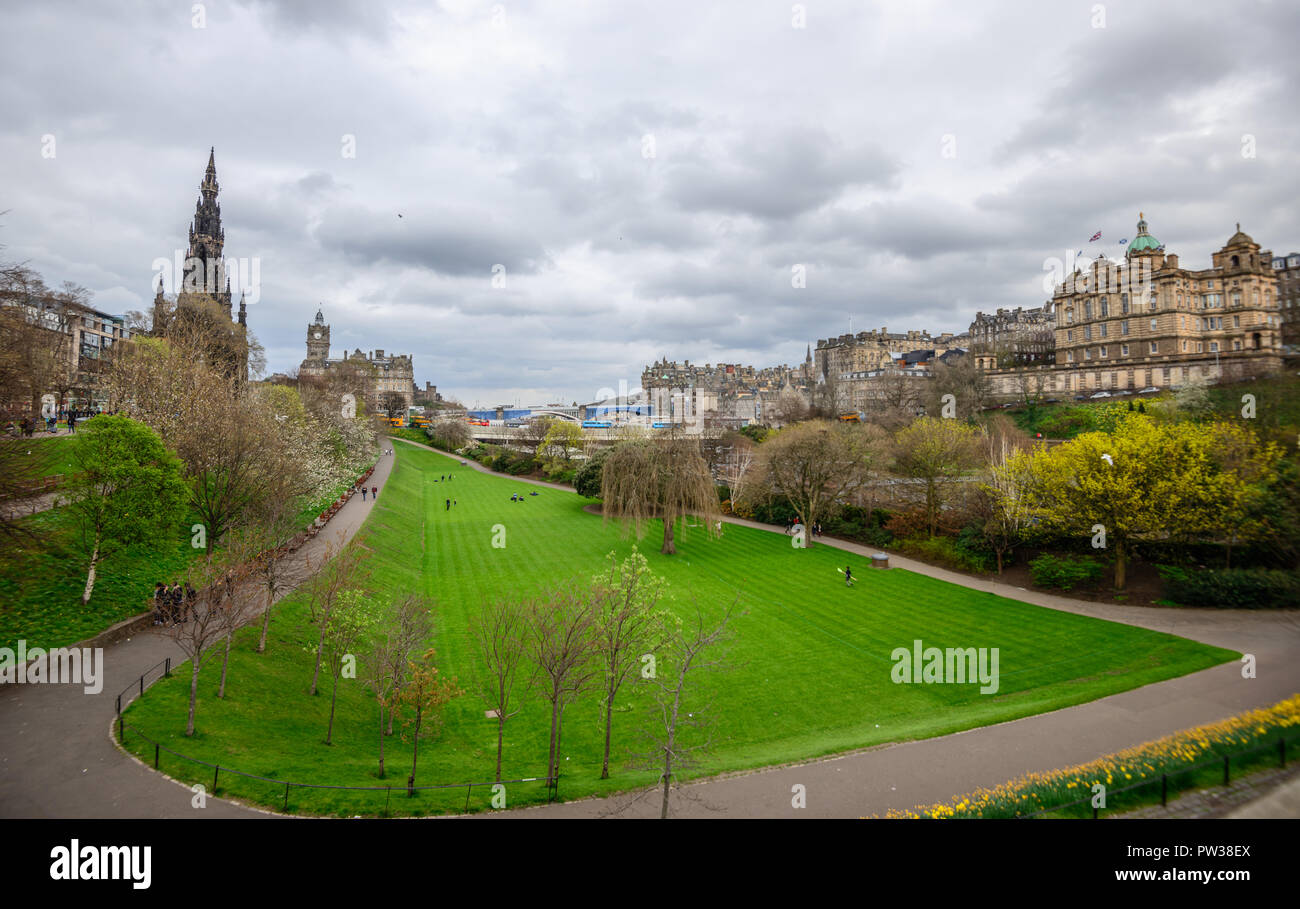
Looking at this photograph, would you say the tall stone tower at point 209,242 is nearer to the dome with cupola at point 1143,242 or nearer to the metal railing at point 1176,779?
the metal railing at point 1176,779

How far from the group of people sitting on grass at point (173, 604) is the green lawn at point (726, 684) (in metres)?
1.71

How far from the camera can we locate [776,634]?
79.7ft

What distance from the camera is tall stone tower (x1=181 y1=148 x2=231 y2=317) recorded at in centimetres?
8038

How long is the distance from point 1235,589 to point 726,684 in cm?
2093

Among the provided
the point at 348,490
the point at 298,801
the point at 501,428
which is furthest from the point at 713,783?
the point at 501,428

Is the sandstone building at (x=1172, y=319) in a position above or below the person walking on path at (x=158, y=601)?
above

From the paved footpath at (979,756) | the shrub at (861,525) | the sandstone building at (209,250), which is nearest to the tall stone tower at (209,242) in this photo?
the sandstone building at (209,250)

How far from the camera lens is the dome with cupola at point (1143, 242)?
249 ft

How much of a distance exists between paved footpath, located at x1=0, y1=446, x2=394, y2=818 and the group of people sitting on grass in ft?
5.09

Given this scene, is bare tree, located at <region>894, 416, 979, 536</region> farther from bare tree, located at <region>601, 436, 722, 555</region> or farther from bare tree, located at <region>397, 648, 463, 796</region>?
bare tree, located at <region>397, 648, 463, 796</region>

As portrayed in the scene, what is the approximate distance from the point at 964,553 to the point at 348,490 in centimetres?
4367

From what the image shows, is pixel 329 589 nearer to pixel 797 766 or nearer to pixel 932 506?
pixel 797 766

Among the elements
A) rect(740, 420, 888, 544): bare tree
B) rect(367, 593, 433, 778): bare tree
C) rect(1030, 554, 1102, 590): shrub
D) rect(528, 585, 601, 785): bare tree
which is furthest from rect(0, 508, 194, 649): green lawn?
rect(1030, 554, 1102, 590): shrub
